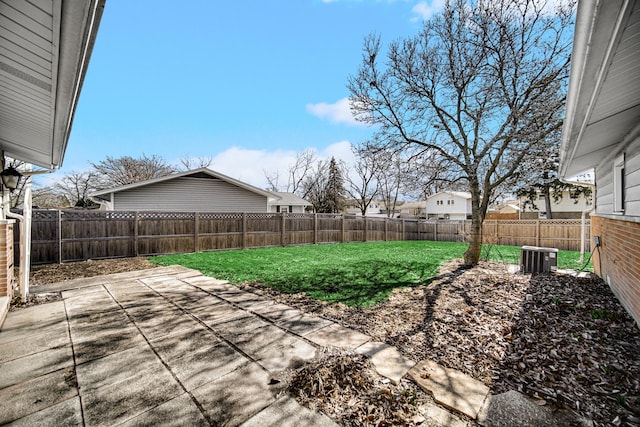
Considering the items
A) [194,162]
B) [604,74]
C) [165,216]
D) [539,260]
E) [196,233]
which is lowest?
[539,260]

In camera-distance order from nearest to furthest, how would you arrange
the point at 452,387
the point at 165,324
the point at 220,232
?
1. the point at 452,387
2. the point at 165,324
3. the point at 220,232

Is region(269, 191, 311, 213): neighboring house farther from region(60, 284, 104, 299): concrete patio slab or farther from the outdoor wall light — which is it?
the outdoor wall light

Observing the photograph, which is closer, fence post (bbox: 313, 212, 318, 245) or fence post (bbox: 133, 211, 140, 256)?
fence post (bbox: 133, 211, 140, 256)

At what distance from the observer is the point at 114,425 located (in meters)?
1.78

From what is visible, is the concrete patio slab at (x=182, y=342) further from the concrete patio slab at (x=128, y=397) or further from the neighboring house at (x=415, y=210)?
the neighboring house at (x=415, y=210)

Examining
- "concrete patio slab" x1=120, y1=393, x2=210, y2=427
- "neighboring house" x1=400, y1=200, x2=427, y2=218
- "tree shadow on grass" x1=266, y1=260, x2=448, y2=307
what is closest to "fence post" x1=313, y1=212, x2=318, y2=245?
"tree shadow on grass" x1=266, y1=260, x2=448, y2=307

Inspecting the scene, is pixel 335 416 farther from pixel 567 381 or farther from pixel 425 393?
pixel 567 381

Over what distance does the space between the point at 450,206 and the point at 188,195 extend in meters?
34.3

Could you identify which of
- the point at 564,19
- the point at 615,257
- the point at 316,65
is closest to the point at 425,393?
the point at 615,257

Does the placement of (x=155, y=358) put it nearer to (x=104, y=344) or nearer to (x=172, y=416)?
(x=104, y=344)

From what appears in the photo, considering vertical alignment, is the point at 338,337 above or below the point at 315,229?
below

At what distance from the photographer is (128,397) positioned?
2072mm

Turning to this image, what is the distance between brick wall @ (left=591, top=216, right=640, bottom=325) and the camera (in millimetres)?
3176

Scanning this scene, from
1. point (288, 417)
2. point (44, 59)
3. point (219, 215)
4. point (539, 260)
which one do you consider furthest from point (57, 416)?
point (219, 215)
